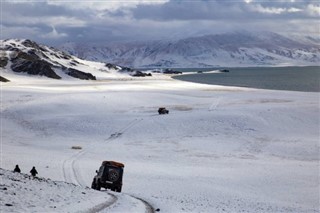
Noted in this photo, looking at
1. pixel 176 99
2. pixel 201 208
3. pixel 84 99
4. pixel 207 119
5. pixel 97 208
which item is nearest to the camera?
pixel 97 208

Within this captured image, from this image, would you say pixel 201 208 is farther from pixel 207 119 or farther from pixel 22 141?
pixel 207 119

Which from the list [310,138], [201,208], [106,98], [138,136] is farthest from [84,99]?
[201,208]

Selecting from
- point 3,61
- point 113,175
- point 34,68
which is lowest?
point 113,175

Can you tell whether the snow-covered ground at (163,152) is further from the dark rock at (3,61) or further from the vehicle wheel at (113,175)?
→ the dark rock at (3,61)

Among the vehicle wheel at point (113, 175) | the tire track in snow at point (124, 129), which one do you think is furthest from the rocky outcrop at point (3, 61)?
the vehicle wheel at point (113, 175)

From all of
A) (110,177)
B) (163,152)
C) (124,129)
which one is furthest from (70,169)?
(124,129)

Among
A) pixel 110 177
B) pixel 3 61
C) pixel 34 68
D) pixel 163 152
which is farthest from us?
pixel 3 61

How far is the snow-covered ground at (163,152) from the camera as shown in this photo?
85.7 feet

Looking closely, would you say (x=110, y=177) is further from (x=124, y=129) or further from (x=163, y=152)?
(x=124, y=129)

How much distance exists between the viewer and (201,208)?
26562 mm

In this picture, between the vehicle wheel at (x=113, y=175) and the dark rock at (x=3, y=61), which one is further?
the dark rock at (x=3, y=61)

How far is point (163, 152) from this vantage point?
168 feet

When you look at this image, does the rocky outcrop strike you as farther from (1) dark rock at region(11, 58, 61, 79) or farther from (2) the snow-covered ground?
(2) the snow-covered ground

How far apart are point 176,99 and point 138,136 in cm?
3227
